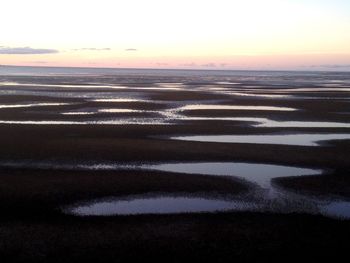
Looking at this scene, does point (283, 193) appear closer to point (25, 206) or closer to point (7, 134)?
point (25, 206)

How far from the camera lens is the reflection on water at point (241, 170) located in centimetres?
1700

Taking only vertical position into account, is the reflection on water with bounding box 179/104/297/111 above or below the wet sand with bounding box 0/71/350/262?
below

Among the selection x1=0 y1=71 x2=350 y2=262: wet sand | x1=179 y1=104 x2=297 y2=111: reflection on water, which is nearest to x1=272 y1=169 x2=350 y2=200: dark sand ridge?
x1=0 y1=71 x2=350 y2=262: wet sand

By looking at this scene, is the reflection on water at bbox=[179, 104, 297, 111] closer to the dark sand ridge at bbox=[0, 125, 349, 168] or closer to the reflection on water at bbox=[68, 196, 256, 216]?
the dark sand ridge at bbox=[0, 125, 349, 168]

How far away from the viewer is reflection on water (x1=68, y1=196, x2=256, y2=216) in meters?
12.6

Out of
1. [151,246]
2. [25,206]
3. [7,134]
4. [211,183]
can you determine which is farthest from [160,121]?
[151,246]

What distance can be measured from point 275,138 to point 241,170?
7.79 meters

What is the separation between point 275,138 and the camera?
25.0 metres

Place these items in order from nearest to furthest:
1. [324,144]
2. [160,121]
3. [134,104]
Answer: [324,144], [160,121], [134,104]

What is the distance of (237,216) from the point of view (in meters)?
12.4

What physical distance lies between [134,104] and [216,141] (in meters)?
20.0

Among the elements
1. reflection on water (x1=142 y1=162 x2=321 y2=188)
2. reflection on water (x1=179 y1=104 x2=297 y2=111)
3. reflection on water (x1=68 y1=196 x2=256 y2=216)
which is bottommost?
reflection on water (x1=179 y1=104 x2=297 y2=111)

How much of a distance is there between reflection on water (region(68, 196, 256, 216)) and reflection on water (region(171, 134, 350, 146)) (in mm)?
10170

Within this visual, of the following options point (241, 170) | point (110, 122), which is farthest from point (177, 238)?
point (110, 122)
